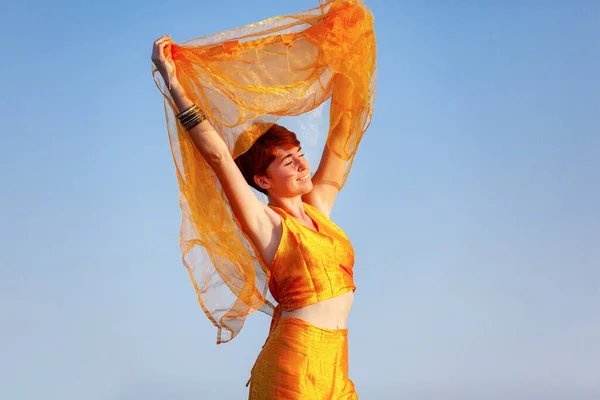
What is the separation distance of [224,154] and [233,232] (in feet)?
1.03

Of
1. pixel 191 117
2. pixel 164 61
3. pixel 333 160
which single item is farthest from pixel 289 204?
pixel 164 61

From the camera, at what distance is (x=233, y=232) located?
3.24 meters

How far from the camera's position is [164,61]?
3059mm

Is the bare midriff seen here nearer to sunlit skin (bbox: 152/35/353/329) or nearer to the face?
sunlit skin (bbox: 152/35/353/329)

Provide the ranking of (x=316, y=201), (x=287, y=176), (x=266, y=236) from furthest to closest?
1. (x=316, y=201)
2. (x=287, y=176)
3. (x=266, y=236)

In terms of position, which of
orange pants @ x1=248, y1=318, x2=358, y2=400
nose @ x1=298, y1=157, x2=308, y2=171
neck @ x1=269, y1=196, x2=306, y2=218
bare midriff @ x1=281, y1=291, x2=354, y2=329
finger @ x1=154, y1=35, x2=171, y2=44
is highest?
finger @ x1=154, y1=35, x2=171, y2=44

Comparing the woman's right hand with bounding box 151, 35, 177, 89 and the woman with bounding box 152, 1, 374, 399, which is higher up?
the woman's right hand with bounding box 151, 35, 177, 89

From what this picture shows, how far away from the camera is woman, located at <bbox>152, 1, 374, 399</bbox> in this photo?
3.06 m

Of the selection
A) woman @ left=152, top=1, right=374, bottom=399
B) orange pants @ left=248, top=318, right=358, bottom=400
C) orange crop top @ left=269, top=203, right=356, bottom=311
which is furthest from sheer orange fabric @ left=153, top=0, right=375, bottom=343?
orange pants @ left=248, top=318, right=358, bottom=400

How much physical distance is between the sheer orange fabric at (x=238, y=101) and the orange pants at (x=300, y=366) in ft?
0.70

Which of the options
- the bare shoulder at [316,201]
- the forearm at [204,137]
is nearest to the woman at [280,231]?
the forearm at [204,137]

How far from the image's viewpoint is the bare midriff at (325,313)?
3107 millimetres

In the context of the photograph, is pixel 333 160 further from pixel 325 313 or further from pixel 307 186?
pixel 325 313

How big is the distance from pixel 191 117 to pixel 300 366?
2.90 feet
